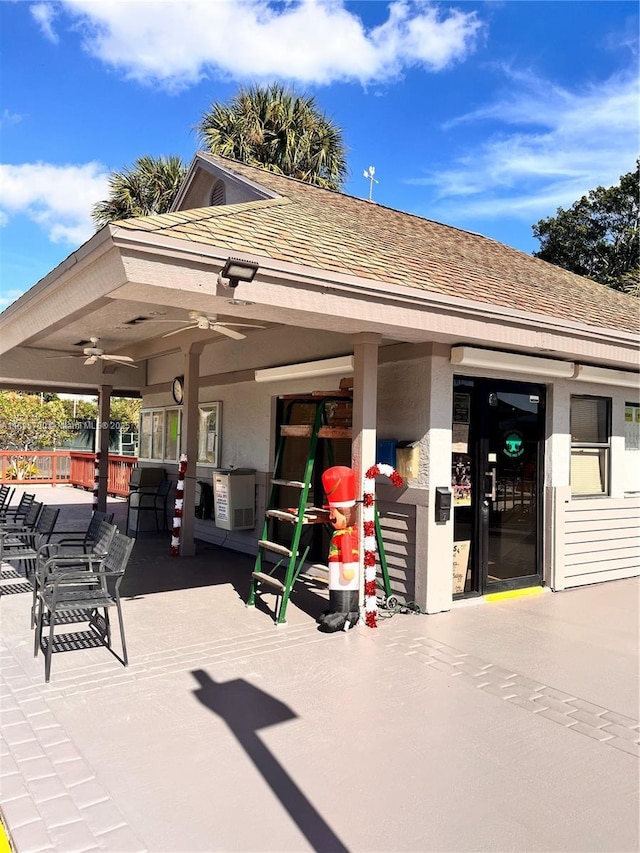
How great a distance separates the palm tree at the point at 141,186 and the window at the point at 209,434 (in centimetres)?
1220

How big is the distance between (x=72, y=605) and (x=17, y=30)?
27.6 feet

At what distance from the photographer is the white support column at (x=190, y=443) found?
846 centimetres

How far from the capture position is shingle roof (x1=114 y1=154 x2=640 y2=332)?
471 cm

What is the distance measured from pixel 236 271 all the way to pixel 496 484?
3824mm

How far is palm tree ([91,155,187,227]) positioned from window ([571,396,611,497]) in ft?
52.8

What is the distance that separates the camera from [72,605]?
4.32 m

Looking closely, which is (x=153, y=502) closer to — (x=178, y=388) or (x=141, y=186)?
(x=178, y=388)

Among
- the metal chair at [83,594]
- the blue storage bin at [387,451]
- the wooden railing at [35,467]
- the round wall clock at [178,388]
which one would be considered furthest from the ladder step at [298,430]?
the wooden railing at [35,467]

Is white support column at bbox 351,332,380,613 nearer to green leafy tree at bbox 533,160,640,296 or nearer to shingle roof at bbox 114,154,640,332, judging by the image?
shingle roof at bbox 114,154,640,332

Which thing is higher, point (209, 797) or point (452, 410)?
point (452, 410)

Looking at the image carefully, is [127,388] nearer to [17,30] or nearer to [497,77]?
[17,30]

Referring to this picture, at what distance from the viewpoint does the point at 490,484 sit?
6.48m

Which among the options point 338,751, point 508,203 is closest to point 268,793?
point 338,751

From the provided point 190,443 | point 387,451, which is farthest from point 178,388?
point 387,451
